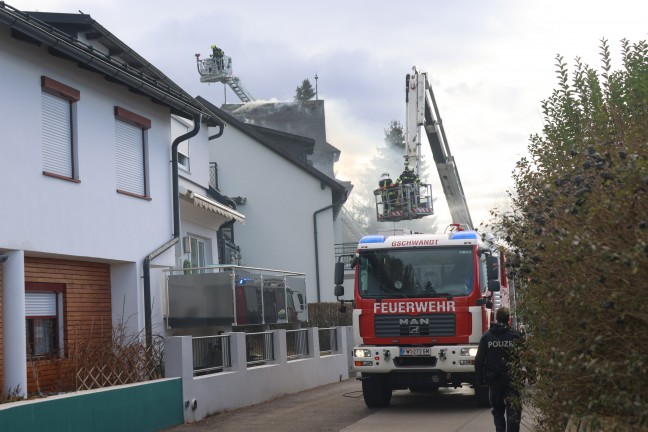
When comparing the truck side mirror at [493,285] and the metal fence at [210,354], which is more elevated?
the truck side mirror at [493,285]

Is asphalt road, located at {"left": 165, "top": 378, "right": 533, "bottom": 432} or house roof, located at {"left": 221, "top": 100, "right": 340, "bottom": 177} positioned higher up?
house roof, located at {"left": 221, "top": 100, "right": 340, "bottom": 177}

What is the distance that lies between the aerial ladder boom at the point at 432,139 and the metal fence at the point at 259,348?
28.9 ft

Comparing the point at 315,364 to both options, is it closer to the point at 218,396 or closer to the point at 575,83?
the point at 218,396

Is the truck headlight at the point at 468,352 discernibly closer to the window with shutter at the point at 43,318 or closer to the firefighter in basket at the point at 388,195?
the window with shutter at the point at 43,318

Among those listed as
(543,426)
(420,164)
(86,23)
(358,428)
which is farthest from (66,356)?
(420,164)

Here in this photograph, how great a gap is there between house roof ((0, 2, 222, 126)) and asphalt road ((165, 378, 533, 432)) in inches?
223

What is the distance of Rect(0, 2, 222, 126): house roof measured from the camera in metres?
13.1

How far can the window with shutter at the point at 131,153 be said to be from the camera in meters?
16.8

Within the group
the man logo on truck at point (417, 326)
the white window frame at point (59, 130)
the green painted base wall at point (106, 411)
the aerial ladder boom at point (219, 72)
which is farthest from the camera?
the aerial ladder boom at point (219, 72)

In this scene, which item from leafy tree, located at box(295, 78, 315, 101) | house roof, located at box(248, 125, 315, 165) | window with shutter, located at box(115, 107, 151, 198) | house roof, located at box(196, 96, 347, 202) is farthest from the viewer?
leafy tree, located at box(295, 78, 315, 101)

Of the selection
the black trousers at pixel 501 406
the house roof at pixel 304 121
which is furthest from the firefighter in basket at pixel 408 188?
the house roof at pixel 304 121

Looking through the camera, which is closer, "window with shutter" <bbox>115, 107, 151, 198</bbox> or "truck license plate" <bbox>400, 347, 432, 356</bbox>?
"truck license plate" <bbox>400, 347, 432, 356</bbox>

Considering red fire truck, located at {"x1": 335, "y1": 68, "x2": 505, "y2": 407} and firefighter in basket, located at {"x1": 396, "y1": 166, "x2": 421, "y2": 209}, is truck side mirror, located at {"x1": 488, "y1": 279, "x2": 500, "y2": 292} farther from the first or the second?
firefighter in basket, located at {"x1": 396, "y1": 166, "x2": 421, "y2": 209}

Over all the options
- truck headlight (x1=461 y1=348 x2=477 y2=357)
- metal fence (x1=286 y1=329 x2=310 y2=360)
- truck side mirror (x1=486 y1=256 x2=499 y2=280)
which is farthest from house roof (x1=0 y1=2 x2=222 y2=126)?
truck headlight (x1=461 y1=348 x2=477 y2=357)
